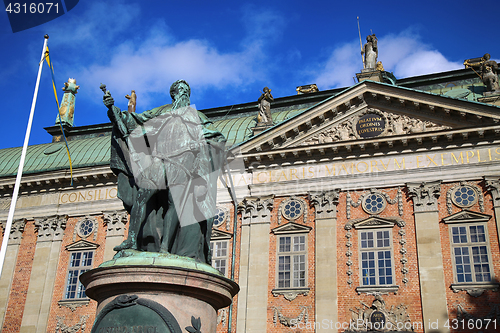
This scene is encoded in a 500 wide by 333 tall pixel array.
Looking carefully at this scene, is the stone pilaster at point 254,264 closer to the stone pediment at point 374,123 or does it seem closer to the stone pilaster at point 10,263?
the stone pediment at point 374,123

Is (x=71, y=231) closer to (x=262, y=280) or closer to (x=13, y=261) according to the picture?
(x=13, y=261)

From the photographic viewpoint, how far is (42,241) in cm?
2742

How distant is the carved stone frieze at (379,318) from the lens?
67.6 feet

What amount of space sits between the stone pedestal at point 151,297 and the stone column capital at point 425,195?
17.6 m

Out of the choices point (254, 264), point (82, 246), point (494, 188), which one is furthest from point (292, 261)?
point (82, 246)

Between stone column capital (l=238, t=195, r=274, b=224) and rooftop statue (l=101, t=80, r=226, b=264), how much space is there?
55.6ft

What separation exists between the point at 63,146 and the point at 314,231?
55.4ft

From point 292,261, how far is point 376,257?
3.37m

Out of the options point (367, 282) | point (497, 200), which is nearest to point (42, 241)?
point (367, 282)

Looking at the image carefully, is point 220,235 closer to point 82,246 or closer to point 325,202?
point 325,202

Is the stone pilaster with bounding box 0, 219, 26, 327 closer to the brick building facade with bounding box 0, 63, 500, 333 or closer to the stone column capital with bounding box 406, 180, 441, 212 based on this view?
the brick building facade with bounding box 0, 63, 500, 333

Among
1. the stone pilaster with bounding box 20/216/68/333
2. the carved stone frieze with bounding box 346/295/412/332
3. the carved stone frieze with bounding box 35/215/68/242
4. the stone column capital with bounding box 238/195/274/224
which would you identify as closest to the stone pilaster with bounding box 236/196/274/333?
the stone column capital with bounding box 238/195/274/224

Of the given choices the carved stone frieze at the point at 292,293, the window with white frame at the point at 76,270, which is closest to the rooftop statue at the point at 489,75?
the carved stone frieze at the point at 292,293

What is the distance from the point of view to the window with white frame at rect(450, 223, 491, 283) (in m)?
20.8
